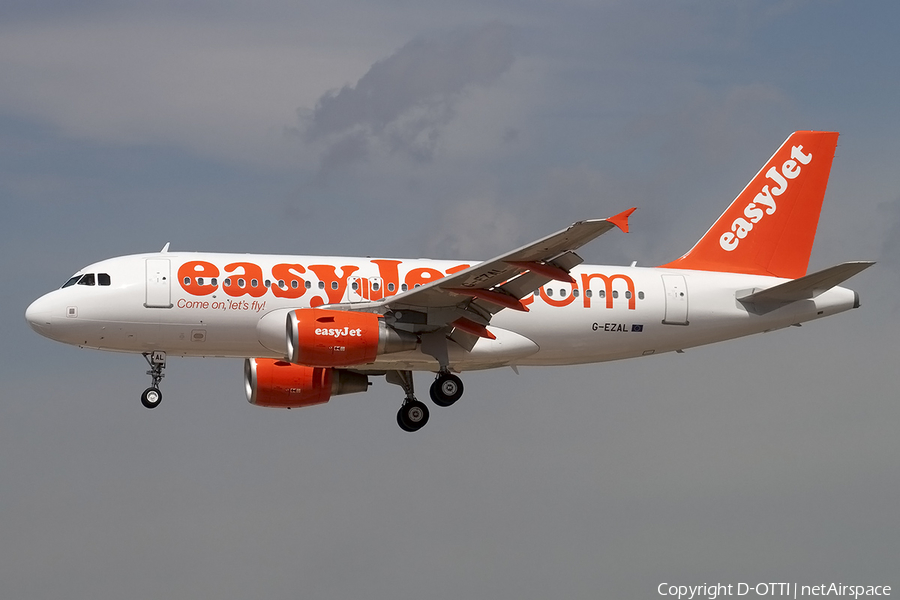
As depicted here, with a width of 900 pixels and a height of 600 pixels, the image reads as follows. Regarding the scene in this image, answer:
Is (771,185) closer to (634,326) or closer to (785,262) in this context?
(785,262)

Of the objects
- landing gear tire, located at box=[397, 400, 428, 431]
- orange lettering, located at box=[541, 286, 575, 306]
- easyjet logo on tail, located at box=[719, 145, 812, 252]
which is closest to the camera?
orange lettering, located at box=[541, 286, 575, 306]

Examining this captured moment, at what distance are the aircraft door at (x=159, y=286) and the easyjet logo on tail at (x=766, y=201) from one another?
1771cm

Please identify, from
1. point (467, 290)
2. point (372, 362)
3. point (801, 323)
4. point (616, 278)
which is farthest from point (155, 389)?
point (801, 323)

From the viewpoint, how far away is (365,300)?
1501 inches

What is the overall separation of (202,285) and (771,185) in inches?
760

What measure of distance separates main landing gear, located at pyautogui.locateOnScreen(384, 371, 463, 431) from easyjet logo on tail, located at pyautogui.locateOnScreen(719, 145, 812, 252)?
10769 millimetres

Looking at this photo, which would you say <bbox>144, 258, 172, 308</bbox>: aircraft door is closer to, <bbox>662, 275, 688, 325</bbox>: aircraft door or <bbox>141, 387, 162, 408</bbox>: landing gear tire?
<bbox>141, 387, 162, 408</bbox>: landing gear tire

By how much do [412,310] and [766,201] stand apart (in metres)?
14.0

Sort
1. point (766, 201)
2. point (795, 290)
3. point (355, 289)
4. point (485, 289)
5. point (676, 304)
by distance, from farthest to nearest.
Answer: point (766, 201), point (676, 304), point (795, 290), point (355, 289), point (485, 289)

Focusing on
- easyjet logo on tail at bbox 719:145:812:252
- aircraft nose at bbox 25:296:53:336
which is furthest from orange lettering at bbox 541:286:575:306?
aircraft nose at bbox 25:296:53:336

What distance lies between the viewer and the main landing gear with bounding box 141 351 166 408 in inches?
1495

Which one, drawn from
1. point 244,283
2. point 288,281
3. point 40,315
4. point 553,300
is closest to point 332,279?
point 288,281

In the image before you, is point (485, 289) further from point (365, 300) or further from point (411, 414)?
point (411, 414)

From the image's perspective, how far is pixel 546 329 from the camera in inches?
1537
